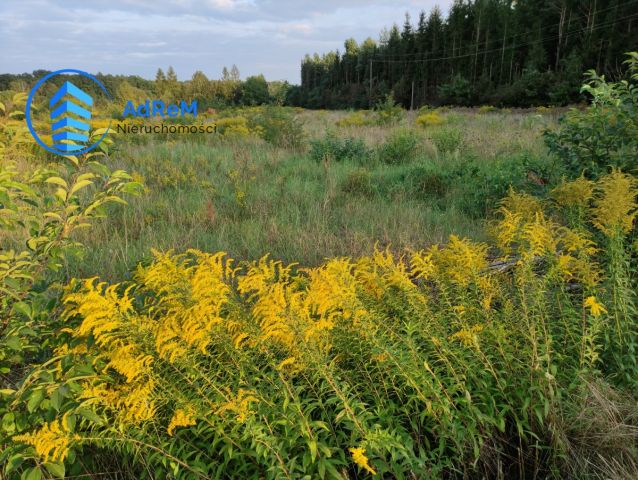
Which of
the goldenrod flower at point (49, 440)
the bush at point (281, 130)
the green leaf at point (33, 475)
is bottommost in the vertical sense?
the green leaf at point (33, 475)

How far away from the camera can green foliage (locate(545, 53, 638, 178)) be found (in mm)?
3592

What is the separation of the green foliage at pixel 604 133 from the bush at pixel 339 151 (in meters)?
5.15

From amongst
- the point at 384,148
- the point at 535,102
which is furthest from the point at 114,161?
the point at 535,102

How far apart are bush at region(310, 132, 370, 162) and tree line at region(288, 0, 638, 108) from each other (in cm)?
2203

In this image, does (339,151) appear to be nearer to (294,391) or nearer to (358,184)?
(358,184)

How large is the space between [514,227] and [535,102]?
115ft

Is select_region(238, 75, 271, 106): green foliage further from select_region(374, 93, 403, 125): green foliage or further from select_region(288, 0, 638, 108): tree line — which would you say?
select_region(374, 93, 403, 125): green foliage

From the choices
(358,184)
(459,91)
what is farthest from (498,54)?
(358,184)

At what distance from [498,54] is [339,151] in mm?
42135

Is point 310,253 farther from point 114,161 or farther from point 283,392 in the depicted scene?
point 114,161

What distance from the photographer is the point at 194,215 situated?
534 centimetres

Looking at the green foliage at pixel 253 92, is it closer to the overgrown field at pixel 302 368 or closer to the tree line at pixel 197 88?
the tree line at pixel 197 88

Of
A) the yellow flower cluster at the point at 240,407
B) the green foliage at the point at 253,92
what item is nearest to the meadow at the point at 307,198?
the yellow flower cluster at the point at 240,407

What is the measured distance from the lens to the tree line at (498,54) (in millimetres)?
30031
